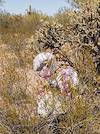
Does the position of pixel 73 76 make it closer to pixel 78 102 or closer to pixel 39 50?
pixel 78 102

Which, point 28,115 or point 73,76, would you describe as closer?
point 28,115

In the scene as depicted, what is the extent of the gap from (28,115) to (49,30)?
11.2ft

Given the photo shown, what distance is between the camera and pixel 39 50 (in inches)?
332

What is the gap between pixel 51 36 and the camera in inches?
320

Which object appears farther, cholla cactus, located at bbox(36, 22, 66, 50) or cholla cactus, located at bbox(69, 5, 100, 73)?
cholla cactus, located at bbox(36, 22, 66, 50)

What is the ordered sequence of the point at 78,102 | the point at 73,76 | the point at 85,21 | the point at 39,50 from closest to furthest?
the point at 78,102
the point at 73,76
the point at 85,21
the point at 39,50

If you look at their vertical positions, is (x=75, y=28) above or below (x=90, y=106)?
above

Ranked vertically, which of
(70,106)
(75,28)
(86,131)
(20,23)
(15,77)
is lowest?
(86,131)

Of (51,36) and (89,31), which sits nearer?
(89,31)

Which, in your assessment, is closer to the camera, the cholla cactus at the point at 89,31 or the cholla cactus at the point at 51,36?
the cholla cactus at the point at 89,31

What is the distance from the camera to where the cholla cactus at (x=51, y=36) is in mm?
8109

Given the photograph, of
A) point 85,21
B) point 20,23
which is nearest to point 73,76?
point 85,21

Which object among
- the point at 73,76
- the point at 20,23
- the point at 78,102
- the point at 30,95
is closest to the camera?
the point at 78,102

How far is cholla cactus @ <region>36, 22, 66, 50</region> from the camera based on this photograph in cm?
811
